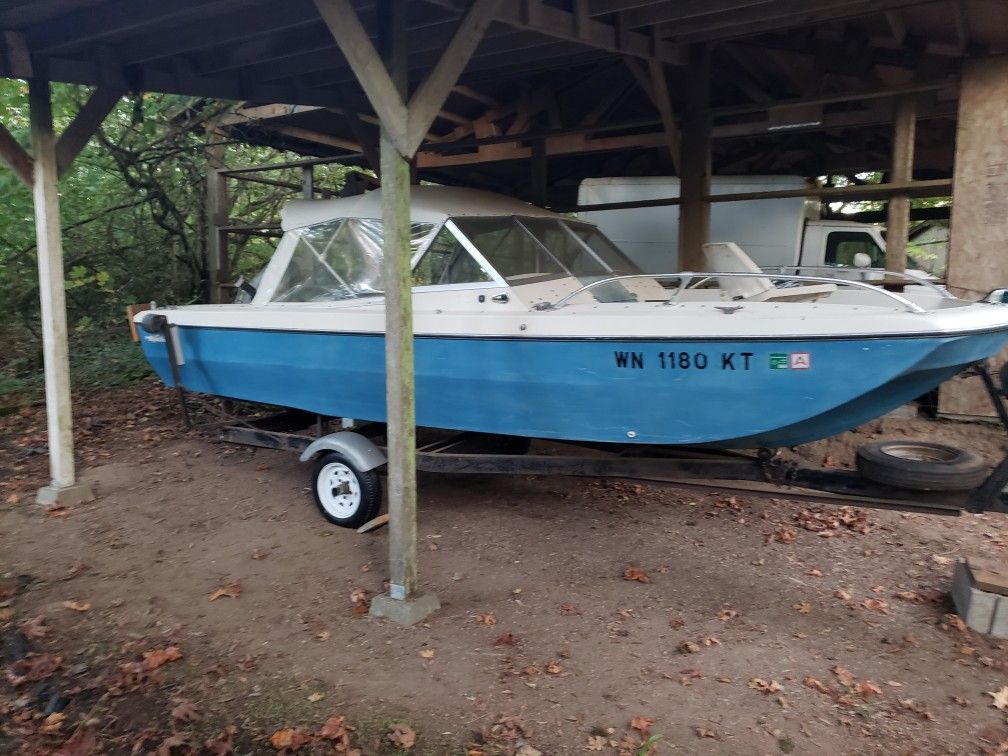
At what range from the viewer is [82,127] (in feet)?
20.0

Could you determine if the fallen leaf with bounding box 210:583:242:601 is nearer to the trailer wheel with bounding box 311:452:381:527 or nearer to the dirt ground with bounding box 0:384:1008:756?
the dirt ground with bounding box 0:384:1008:756

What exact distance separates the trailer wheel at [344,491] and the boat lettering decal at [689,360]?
2043 mm

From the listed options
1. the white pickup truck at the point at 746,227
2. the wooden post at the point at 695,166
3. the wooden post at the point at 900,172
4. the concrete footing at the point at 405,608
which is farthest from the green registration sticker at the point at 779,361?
the white pickup truck at the point at 746,227

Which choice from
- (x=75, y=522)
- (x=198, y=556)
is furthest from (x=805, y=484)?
(x=75, y=522)

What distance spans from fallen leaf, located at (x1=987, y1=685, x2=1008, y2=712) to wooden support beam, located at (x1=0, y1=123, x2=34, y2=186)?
6.77m

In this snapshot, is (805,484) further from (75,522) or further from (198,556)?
(75,522)

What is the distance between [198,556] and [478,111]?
651 centimetres

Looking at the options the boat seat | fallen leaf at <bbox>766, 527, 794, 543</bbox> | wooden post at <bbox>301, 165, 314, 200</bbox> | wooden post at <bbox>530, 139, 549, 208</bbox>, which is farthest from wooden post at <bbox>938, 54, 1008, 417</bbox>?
wooden post at <bbox>301, 165, 314, 200</bbox>

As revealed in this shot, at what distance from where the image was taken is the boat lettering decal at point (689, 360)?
394cm

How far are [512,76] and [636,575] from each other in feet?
16.9

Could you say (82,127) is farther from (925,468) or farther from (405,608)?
(925,468)

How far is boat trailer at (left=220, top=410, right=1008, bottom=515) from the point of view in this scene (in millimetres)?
3803

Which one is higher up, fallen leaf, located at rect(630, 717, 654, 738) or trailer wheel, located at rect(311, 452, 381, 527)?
trailer wheel, located at rect(311, 452, 381, 527)

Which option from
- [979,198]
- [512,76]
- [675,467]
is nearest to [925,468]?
[675,467]
